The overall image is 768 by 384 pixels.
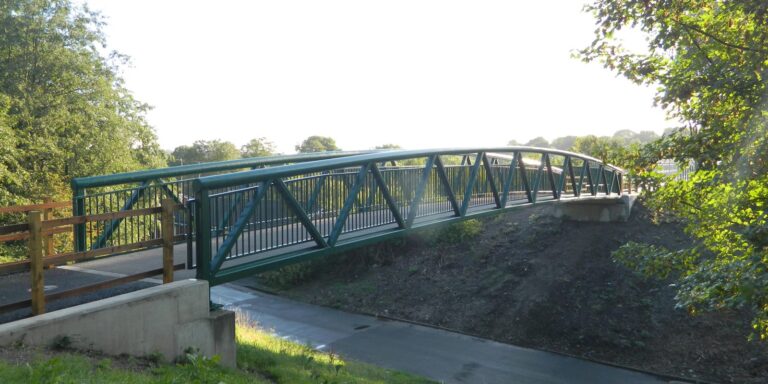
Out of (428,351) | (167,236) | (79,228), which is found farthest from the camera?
(428,351)

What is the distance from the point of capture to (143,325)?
5625mm

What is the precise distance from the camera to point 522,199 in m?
14.5

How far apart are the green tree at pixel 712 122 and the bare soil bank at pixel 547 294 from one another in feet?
20.9

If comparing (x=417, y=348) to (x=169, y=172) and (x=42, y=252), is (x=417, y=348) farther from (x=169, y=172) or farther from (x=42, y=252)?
(x=42, y=252)

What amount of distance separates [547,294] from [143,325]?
488 inches

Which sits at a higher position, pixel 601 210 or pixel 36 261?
pixel 36 261

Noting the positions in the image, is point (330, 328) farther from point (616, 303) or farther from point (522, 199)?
point (616, 303)

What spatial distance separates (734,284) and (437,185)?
6620 millimetres

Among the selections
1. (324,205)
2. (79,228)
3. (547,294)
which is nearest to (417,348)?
(547,294)

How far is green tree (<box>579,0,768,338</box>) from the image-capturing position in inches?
230

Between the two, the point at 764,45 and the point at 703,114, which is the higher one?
the point at 764,45

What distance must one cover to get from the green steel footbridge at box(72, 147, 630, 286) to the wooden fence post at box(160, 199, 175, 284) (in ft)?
0.47

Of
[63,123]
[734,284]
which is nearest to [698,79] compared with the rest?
[734,284]

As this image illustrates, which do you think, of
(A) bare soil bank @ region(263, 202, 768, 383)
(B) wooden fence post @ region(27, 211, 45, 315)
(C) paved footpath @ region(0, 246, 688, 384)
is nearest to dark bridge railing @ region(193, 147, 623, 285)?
(C) paved footpath @ region(0, 246, 688, 384)
